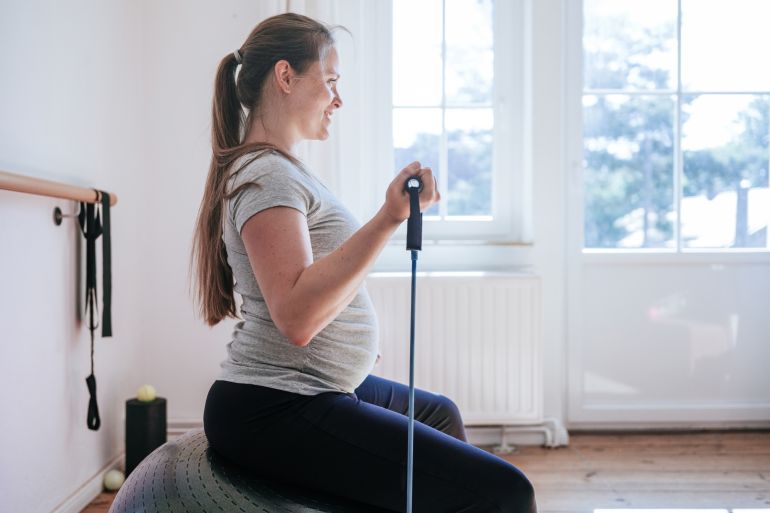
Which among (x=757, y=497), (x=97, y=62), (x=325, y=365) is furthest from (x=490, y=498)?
(x=97, y=62)

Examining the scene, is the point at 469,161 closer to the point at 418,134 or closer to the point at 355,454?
the point at 418,134

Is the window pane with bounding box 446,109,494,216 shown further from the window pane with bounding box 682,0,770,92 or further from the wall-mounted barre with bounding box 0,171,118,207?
the wall-mounted barre with bounding box 0,171,118,207

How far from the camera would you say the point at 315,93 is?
126cm

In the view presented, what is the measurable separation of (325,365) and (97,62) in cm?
144

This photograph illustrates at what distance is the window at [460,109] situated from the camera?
2746 mm

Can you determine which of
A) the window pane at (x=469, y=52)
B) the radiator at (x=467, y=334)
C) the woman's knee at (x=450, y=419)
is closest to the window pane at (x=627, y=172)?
the window pane at (x=469, y=52)

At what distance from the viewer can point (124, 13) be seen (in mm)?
2359

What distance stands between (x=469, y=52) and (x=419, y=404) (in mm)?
1742

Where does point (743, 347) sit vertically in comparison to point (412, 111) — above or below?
below

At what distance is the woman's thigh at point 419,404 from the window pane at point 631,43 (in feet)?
5.98

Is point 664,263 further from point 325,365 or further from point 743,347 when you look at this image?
point 325,365

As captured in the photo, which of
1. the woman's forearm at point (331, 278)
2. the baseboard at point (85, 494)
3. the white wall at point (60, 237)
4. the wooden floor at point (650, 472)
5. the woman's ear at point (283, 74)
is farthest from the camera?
the wooden floor at point (650, 472)

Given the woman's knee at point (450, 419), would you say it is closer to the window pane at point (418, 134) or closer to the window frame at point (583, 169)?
the window pane at point (418, 134)

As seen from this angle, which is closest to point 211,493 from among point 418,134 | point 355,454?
point 355,454
